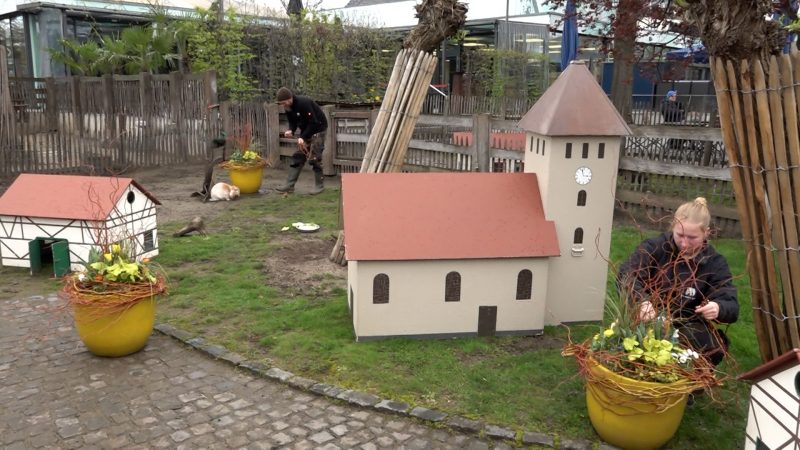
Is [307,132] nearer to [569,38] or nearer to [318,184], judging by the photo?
[318,184]

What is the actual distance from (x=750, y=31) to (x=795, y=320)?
177cm

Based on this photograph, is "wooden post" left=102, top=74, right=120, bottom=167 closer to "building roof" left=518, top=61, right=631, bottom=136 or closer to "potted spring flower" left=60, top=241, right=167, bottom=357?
"potted spring flower" left=60, top=241, right=167, bottom=357

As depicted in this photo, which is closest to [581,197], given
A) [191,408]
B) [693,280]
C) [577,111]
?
[577,111]

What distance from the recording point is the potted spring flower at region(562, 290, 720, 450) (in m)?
3.59

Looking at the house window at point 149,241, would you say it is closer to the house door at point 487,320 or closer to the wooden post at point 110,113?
the house door at point 487,320

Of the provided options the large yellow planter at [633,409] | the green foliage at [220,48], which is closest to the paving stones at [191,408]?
the large yellow planter at [633,409]

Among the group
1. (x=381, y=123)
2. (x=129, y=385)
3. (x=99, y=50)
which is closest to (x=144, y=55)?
(x=99, y=50)

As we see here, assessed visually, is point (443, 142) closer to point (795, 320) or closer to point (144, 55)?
point (795, 320)

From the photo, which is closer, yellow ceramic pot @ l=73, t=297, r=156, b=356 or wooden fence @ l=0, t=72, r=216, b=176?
yellow ceramic pot @ l=73, t=297, r=156, b=356

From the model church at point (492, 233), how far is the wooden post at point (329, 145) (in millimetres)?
8016

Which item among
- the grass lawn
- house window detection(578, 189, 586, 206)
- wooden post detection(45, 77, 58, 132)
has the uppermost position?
wooden post detection(45, 77, 58, 132)

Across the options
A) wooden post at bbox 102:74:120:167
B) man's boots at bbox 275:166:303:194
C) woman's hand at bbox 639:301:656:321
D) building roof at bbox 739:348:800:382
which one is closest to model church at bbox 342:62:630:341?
woman's hand at bbox 639:301:656:321

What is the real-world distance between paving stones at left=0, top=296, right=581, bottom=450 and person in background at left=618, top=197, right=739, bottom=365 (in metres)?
1.19

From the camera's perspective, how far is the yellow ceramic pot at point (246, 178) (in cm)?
1167
